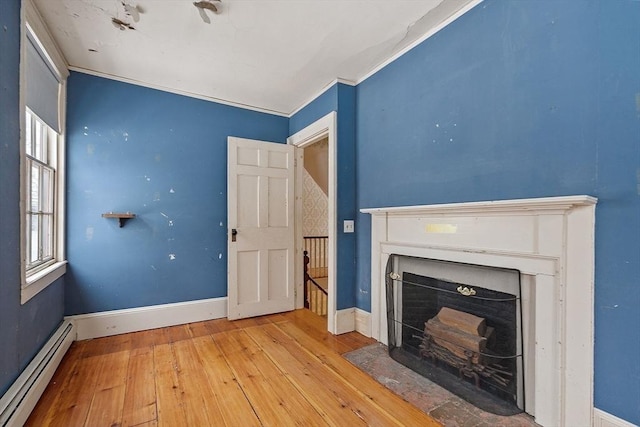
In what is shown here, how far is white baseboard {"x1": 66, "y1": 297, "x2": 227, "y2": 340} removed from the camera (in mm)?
2704

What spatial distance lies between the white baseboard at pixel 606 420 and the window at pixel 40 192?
11.2 ft

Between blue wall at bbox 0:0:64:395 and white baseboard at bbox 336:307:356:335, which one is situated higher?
→ blue wall at bbox 0:0:64:395

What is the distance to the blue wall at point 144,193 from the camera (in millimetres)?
2689

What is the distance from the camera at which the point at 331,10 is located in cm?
194

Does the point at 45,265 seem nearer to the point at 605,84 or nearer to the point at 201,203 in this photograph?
the point at 201,203

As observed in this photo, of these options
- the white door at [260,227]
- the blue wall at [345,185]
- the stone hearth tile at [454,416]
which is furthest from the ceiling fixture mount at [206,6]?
the stone hearth tile at [454,416]

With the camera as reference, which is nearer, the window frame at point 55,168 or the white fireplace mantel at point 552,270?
the white fireplace mantel at point 552,270

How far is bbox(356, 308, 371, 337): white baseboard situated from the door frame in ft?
0.79

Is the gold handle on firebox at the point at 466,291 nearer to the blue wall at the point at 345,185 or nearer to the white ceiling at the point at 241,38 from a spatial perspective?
the blue wall at the point at 345,185

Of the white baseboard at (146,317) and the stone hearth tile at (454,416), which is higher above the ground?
the white baseboard at (146,317)

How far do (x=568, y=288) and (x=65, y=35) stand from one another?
366 centimetres

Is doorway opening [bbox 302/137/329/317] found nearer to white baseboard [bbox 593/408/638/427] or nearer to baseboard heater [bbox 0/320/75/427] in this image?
baseboard heater [bbox 0/320/75/427]

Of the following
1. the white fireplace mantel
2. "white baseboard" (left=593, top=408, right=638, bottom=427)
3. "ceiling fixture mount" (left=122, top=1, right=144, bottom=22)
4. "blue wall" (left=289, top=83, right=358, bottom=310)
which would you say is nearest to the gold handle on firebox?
the white fireplace mantel

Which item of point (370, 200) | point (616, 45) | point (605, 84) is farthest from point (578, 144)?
point (370, 200)
